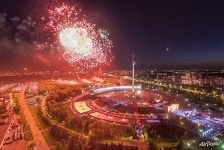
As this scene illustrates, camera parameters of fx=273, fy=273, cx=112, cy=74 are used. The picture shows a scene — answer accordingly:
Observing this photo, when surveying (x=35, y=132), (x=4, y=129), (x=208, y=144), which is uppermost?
(x=208, y=144)

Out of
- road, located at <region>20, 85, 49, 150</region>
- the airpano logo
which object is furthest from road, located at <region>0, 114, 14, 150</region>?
the airpano logo

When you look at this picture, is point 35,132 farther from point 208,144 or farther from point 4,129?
point 208,144

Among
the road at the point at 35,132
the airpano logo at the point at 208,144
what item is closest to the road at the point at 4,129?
the road at the point at 35,132

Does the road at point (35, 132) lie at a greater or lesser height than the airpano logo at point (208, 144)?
lesser

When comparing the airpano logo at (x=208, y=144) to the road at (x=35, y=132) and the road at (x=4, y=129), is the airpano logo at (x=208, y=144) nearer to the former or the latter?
the road at (x=35, y=132)

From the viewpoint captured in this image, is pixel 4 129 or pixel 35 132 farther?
pixel 4 129

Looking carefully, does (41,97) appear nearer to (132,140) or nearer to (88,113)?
(88,113)

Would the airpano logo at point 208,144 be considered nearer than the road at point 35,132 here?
Yes

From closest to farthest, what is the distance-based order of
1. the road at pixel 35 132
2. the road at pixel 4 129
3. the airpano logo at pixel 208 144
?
1. the airpano logo at pixel 208 144
2. the road at pixel 35 132
3. the road at pixel 4 129

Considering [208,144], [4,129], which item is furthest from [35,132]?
[208,144]

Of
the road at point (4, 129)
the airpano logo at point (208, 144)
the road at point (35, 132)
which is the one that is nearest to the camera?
the airpano logo at point (208, 144)

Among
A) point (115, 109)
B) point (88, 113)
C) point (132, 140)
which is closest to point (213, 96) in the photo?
point (115, 109)
